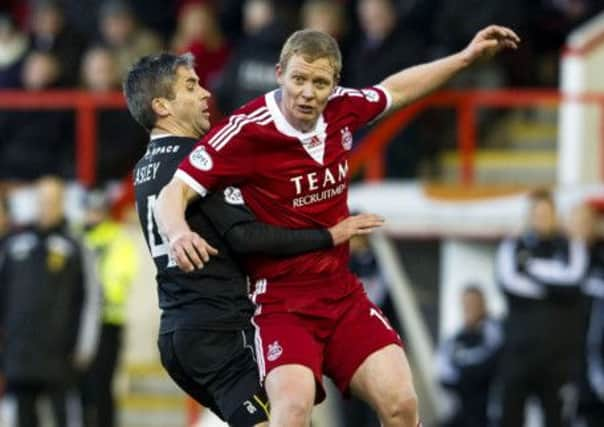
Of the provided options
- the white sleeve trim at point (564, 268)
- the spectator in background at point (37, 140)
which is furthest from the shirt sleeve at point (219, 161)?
the spectator in background at point (37, 140)

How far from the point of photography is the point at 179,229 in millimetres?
7977

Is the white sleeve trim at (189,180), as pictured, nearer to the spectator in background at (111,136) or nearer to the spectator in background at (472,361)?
the spectator in background at (472,361)

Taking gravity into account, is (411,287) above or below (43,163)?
below

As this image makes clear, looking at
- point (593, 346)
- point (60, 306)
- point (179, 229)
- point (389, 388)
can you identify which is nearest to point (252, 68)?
point (60, 306)

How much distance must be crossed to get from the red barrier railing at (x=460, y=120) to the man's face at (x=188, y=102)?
5.94m

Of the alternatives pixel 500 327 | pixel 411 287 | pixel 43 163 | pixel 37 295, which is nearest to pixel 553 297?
pixel 500 327

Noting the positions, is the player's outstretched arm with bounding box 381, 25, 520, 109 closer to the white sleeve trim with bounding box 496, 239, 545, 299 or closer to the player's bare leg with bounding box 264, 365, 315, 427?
the player's bare leg with bounding box 264, 365, 315, 427

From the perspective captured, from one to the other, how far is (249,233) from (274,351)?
49 cm

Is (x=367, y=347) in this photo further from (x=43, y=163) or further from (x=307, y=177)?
(x=43, y=163)

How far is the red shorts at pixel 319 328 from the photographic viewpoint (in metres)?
8.43

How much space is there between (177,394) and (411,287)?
212cm

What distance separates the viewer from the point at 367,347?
8.53 m

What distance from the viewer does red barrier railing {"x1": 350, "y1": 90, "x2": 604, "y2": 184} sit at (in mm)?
14656

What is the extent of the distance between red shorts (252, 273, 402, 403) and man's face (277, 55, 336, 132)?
72cm
